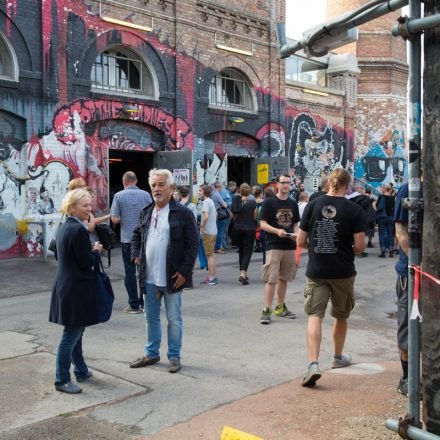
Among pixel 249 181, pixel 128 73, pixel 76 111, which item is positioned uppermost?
pixel 128 73

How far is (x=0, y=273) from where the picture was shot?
11578mm

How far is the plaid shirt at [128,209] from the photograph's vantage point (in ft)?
27.4

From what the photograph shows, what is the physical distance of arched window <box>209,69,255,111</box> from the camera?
1817 centimetres

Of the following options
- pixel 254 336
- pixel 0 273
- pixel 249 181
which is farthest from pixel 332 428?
pixel 249 181

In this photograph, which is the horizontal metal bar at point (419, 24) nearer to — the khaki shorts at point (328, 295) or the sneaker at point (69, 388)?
the khaki shorts at point (328, 295)

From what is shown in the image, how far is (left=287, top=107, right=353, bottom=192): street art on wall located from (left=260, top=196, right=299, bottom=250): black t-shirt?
42.8ft

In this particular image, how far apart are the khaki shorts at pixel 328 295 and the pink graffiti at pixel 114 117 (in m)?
10.0

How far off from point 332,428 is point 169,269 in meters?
2.16

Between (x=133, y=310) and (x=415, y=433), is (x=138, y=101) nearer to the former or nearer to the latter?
(x=133, y=310)

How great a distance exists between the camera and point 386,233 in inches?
607

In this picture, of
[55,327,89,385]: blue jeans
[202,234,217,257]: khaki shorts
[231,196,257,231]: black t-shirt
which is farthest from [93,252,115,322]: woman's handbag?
[231,196,257,231]: black t-shirt

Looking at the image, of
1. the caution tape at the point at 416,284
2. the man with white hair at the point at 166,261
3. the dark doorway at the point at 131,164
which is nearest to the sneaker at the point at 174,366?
the man with white hair at the point at 166,261

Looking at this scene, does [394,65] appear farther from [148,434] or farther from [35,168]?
[148,434]

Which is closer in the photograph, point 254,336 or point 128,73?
point 254,336
